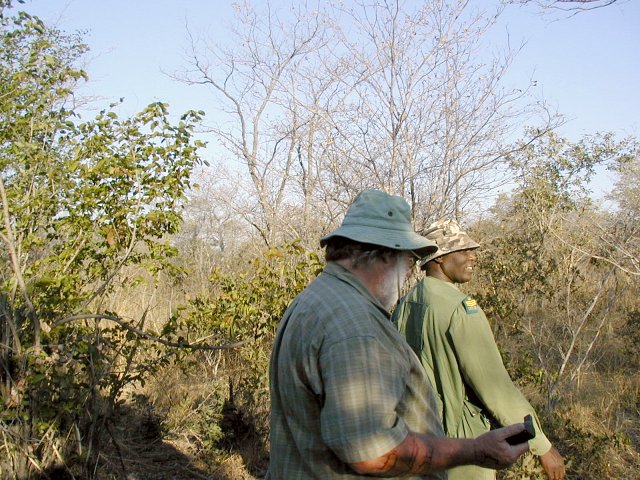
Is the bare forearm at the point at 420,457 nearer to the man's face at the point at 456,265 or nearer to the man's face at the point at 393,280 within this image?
the man's face at the point at 393,280

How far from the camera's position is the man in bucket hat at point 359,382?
65.7 inches

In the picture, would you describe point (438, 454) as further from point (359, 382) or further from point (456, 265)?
point (456, 265)

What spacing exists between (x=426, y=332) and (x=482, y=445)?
1.18 m

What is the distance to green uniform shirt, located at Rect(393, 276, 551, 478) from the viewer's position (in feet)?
9.28

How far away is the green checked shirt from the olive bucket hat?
12cm

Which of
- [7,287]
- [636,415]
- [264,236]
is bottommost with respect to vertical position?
[636,415]

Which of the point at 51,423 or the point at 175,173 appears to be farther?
the point at 175,173

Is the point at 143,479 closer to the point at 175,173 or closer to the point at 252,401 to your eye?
the point at 252,401

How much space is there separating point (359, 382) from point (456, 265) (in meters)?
1.74

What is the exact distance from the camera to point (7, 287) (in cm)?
382

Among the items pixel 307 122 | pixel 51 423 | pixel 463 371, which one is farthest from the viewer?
pixel 307 122

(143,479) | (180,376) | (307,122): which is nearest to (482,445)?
(143,479)

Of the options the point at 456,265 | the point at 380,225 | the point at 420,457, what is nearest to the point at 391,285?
the point at 380,225

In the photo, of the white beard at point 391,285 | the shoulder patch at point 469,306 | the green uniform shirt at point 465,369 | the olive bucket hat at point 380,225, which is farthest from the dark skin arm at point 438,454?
the shoulder patch at point 469,306
